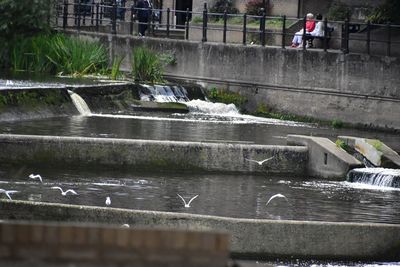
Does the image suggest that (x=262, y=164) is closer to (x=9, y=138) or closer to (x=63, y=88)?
(x=9, y=138)

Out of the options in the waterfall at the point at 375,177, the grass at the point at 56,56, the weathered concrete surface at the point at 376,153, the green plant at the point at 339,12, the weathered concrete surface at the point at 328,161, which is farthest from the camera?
the green plant at the point at 339,12

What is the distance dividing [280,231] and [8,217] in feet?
11.0

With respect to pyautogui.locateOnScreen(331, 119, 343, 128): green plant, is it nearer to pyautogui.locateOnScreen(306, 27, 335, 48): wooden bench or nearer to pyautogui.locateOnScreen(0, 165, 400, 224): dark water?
pyautogui.locateOnScreen(306, 27, 335, 48): wooden bench

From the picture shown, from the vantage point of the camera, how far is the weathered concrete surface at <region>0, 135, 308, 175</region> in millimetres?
20391

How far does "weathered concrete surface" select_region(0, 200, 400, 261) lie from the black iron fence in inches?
591

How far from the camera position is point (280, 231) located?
14414mm

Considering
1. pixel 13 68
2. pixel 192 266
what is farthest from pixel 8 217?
pixel 13 68

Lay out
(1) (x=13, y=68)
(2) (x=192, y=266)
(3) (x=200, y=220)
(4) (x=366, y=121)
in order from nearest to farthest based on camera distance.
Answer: (2) (x=192, y=266)
(3) (x=200, y=220)
(4) (x=366, y=121)
(1) (x=13, y=68)

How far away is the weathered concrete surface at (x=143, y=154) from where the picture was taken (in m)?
20.4

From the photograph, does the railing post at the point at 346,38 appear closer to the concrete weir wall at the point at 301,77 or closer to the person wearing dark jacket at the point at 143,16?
the concrete weir wall at the point at 301,77

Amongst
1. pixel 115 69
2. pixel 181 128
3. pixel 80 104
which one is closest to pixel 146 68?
pixel 115 69

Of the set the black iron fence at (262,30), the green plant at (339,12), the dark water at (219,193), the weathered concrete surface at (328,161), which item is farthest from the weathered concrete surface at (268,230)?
the green plant at (339,12)

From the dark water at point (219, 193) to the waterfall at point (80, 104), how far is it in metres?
8.37

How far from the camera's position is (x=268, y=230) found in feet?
47.2
